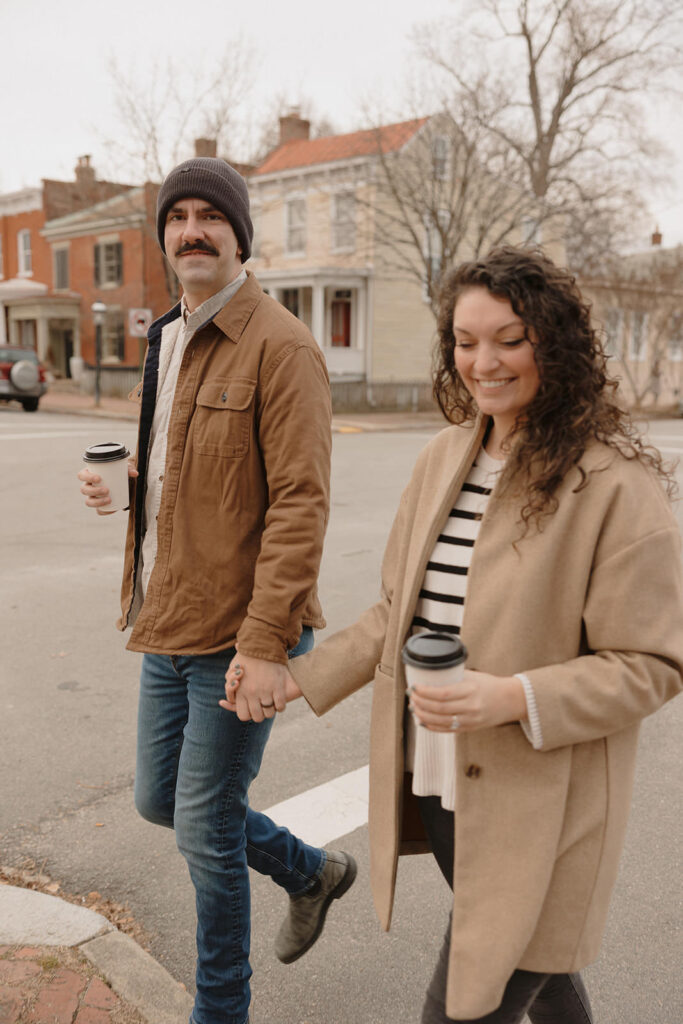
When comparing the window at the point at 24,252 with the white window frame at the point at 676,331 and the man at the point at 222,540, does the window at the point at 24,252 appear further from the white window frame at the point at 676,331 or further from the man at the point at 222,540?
the man at the point at 222,540

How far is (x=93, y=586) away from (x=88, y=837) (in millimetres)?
3590

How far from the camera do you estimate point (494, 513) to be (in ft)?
5.46

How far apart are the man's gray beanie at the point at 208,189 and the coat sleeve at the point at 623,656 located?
4.39 feet

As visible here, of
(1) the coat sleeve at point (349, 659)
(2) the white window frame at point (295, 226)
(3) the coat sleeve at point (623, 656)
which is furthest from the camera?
(2) the white window frame at point (295, 226)

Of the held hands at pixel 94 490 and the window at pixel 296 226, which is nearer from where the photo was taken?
the held hands at pixel 94 490

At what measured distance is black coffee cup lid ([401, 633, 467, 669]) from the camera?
142 cm

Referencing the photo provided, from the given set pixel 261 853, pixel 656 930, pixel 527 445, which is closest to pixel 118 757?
pixel 261 853

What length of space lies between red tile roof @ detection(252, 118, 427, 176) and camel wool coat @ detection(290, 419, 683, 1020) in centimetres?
2383

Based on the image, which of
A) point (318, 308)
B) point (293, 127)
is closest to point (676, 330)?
point (318, 308)

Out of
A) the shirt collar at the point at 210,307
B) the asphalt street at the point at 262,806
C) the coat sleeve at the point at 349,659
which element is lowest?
the asphalt street at the point at 262,806

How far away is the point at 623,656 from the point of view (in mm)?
1551

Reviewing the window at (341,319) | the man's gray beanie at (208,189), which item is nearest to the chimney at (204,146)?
the window at (341,319)

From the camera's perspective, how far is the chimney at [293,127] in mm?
33312

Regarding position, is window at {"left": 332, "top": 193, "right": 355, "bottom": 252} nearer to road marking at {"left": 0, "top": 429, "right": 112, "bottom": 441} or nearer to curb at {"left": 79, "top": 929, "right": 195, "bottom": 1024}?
road marking at {"left": 0, "top": 429, "right": 112, "bottom": 441}
